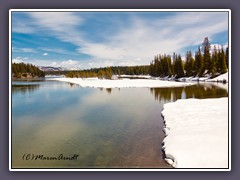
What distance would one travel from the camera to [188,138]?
7652mm

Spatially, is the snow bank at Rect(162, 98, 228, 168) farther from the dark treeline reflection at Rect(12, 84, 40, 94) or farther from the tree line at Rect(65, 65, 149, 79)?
the tree line at Rect(65, 65, 149, 79)

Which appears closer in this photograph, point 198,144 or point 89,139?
point 198,144

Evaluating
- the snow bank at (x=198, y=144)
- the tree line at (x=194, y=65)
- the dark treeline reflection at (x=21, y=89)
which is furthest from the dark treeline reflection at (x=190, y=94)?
the dark treeline reflection at (x=21, y=89)

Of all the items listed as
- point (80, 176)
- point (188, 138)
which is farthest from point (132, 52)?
point (80, 176)

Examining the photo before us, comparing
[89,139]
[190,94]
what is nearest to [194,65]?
[190,94]

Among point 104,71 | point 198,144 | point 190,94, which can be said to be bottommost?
point 198,144

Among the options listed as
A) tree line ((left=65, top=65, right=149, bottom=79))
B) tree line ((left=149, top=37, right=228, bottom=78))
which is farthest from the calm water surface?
tree line ((left=65, top=65, right=149, bottom=79))

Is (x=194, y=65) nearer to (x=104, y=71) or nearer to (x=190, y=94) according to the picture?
(x=190, y=94)

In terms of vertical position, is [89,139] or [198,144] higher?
[198,144]

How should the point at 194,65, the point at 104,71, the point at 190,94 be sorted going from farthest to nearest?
1. the point at 104,71
2. the point at 194,65
3. the point at 190,94

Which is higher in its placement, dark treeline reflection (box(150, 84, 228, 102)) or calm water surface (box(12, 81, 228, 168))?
dark treeline reflection (box(150, 84, 228, 102))

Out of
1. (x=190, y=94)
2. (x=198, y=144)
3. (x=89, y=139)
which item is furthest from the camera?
(x=190, y=94)

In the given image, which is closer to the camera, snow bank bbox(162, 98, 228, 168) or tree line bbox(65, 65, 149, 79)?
snow bank bbox(162, 98, 228, 168)
